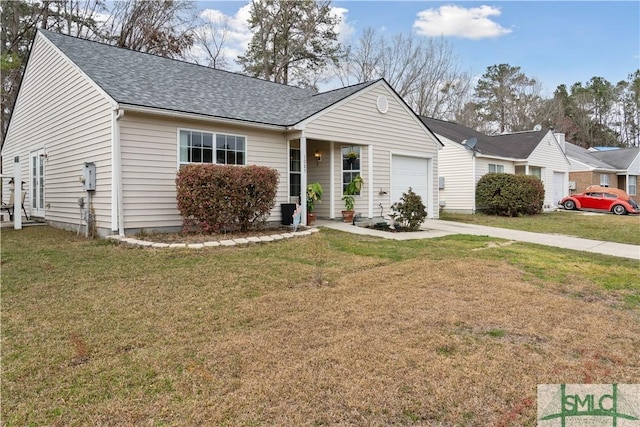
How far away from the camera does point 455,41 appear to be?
28.0 m

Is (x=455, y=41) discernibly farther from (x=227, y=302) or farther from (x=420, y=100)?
(x=227, y=302)

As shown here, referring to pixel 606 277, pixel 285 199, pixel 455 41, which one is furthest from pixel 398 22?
pixel 606 277

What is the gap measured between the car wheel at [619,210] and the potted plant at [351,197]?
14641 millimetres

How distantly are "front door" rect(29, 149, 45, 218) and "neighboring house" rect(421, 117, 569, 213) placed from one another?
15924 mm

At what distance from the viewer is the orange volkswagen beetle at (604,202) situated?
1855 cm

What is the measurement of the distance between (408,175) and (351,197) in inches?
108

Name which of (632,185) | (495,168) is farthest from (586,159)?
(495,168)

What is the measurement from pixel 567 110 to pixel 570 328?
46.6 meters

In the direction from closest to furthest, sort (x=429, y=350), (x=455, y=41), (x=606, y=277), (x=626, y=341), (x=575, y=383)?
(x=575, y=383) < (x=429, y=350) < (x=626, y=341) < (x=606, y=277) < (x=455, y=41)

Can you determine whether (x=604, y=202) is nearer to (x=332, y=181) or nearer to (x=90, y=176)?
(x=332, y=181)

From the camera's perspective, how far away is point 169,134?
29.2 ft

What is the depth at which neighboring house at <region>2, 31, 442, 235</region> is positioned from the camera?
27.8 ft

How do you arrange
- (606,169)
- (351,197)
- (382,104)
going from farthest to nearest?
(606,169), (382,104), (351,197)

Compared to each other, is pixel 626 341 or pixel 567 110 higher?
pixel 567 110
